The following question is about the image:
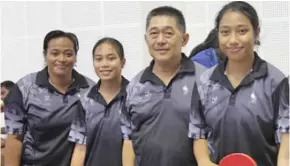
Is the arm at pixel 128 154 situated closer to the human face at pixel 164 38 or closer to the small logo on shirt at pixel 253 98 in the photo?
the human face at pixel 164 38

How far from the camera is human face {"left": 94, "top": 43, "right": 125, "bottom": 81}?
7.63ft

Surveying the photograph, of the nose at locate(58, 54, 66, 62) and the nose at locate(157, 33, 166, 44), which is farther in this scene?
the nose at locate(58, 54, 66, 62)

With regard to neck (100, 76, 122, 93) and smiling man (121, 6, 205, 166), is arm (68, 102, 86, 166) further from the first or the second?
smiling man (121, 6, 205, 166)

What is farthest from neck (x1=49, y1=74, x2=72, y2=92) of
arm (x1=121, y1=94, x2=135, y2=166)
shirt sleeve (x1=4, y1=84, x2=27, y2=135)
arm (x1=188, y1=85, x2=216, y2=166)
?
arm (x1=188, y1=85, x2=216, y2=166)

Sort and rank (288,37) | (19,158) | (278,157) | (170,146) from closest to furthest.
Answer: (278,157), (170,146), (19,158), (288,37)

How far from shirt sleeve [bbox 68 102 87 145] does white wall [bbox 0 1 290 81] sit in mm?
928

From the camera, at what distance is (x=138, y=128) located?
207 centimetres

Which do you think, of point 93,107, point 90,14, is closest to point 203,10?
point 90,14

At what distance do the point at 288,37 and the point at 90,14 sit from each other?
128cm

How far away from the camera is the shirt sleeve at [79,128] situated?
7.76 feet

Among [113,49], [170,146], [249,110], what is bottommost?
[170,146]

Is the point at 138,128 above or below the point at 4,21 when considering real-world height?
below

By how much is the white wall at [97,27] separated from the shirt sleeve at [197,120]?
3.79 feet

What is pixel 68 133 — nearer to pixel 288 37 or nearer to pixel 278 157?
pixel 278 157
